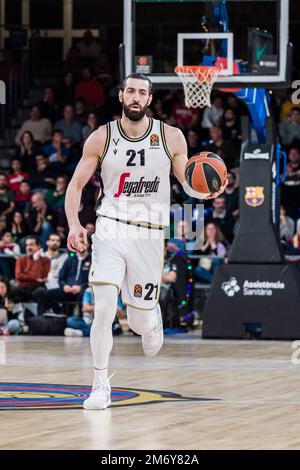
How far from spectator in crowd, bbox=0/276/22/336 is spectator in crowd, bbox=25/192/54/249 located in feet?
6.29

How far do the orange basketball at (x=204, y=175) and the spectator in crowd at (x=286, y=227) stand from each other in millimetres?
9504

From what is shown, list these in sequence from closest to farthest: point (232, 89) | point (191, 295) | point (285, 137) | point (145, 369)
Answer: point (145, 369), point (232, 89), point (191, 295), point (285, 137)

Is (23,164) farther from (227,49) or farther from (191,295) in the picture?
(227,49)

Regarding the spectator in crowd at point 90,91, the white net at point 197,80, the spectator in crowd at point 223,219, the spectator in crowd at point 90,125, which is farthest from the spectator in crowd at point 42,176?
the white net at point 197,80

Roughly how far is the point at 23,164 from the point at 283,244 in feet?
19.8

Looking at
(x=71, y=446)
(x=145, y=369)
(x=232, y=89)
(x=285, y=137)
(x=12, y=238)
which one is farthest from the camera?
(x=285, y=137)

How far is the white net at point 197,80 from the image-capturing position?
1469cm

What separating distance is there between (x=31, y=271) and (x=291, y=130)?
570 cm

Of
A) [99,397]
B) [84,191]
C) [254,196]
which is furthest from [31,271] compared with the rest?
[99,397]

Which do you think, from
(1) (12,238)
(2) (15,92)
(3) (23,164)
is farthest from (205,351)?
(2) (15,92)

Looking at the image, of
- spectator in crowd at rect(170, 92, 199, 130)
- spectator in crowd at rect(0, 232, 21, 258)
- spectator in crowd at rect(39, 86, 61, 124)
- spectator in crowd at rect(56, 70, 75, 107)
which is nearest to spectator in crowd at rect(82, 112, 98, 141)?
spectator in crowd at rect(39, 86, 61, 124)

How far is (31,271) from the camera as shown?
17266 mm

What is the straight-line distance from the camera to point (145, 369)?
1142 cm

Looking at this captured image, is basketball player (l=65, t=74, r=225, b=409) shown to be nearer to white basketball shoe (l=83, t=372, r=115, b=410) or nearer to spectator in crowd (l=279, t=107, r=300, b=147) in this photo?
white basketball shoe (l=83, t=372, r=115, b=410)
